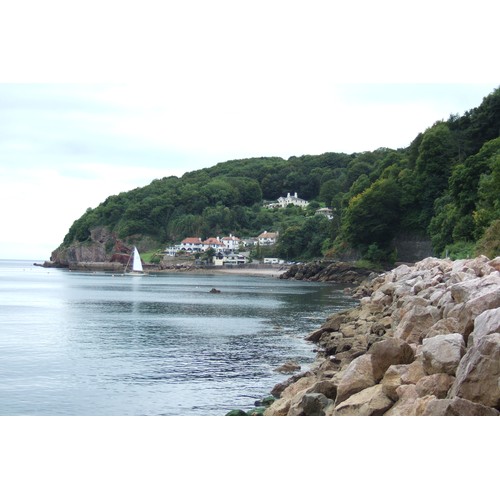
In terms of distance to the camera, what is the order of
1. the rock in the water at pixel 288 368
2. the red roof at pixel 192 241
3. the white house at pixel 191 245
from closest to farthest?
1. the rock in the water at pixel 288 368
2. the white house at pixel 191 245
3. the red roof at pixel 192 241

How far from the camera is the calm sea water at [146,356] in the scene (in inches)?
473

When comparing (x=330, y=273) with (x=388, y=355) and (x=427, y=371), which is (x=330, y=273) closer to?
(x=388, y=355)

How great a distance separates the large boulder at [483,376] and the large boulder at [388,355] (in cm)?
188

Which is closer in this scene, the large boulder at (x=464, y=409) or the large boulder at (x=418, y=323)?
the large boulder at (x=464, y=409)

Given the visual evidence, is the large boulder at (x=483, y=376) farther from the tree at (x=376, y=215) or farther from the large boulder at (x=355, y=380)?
the tree at (x=376, y=215)

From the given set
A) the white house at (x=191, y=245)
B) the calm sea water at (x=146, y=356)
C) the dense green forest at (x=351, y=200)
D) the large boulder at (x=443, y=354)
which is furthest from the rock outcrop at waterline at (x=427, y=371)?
the white house at (x=191, y=245)

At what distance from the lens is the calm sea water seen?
12.0m

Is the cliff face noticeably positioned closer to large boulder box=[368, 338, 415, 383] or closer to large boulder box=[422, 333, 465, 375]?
large boulder box=[368, 338, 415, 383]

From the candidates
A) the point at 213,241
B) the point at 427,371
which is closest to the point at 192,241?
the point at 213,241

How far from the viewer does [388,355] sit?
30.1 feet

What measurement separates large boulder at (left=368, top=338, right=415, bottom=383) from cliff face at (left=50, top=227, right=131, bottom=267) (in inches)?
4078

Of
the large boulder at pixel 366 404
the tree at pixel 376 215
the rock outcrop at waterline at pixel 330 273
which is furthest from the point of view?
the tree at pixel 376 215

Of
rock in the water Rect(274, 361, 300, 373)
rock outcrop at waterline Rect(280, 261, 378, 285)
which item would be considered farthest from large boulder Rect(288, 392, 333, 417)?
rock outcrop at waterline Rect(280, 261, 378, 285)
